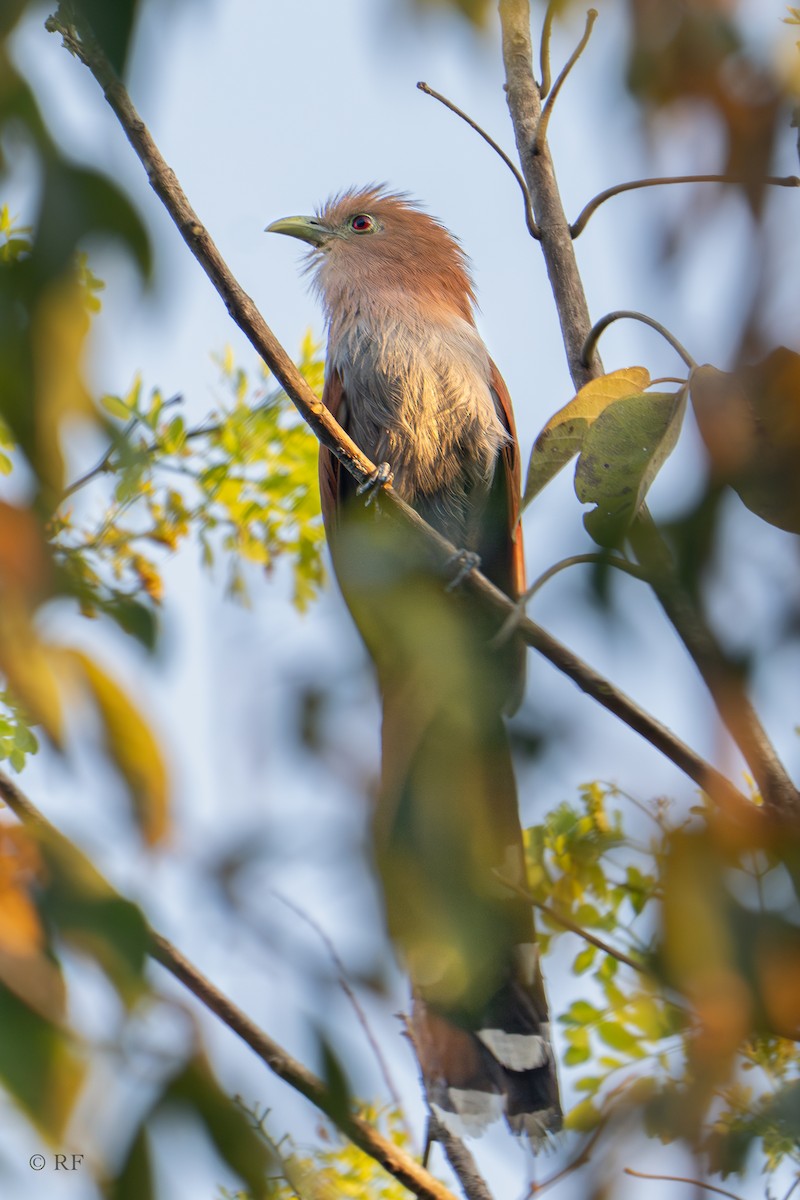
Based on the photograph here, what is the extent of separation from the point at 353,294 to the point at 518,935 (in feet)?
7.07

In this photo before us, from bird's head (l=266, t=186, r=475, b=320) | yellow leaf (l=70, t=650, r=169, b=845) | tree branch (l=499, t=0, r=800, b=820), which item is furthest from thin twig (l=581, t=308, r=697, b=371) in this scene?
bird's head (l=266, t=186, r=475, b=320)

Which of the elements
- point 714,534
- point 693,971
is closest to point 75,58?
point 714,534

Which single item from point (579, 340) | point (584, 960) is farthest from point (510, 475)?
point (584, 960)

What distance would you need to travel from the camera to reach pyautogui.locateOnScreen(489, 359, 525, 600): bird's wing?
11.7 feet

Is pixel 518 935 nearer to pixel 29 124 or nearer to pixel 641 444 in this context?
pixel 641 444

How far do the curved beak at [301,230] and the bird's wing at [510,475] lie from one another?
0.78 meters

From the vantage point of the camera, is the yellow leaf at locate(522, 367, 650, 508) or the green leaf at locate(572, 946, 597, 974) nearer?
the yellow leaf at locate(522, 367, 650, 508)

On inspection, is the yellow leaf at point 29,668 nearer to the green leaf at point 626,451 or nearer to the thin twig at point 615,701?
the green leaf at point 626,451

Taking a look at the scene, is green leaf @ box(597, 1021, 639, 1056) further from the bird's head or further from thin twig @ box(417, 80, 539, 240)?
the bird's head

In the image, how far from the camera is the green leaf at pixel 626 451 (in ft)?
4.75

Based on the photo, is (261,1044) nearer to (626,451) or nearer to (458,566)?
(626,451)

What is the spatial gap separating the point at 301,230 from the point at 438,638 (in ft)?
10.0

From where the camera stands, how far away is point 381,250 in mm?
4039

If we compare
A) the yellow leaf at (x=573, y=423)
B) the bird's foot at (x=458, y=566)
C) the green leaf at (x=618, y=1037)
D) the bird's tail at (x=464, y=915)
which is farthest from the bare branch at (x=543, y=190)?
the green leaf at (x=618, y=1037)
